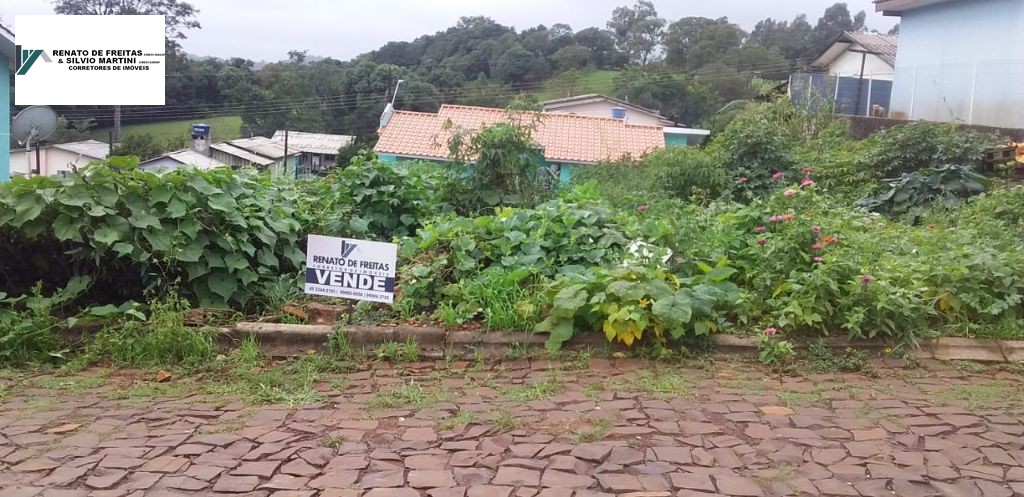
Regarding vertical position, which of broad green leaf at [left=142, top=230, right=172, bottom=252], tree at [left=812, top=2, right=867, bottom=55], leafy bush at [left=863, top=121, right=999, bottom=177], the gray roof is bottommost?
broad green leaf at [left=142, top=230, right=172, bottom=252]

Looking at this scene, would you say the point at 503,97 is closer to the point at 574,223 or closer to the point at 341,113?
the point at 341,113

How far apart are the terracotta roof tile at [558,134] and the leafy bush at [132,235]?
15627 mm

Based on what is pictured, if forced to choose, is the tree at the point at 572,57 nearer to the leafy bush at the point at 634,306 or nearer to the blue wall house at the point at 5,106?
the blue wall house at the point at 5,106

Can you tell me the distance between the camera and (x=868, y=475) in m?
3.41

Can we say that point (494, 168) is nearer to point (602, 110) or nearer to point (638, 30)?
point (602, 110)

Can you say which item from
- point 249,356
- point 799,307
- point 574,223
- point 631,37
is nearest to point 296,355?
point 249,356

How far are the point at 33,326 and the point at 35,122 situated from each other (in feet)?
18.2

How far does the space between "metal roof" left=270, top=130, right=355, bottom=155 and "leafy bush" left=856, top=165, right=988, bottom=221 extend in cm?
2083

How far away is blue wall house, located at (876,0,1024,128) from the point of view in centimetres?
1570

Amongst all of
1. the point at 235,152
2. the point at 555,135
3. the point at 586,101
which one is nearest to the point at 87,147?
the point at 235,152

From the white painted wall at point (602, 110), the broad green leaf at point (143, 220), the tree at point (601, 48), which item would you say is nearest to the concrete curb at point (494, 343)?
the broad green leaf at point (143, 220)

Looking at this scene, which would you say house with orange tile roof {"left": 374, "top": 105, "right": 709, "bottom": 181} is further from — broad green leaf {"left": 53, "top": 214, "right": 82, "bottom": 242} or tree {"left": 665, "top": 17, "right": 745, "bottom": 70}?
tree {"left": 665, "top": 17, "right": 745, "bottom": 70}

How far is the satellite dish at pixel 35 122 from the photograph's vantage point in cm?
970

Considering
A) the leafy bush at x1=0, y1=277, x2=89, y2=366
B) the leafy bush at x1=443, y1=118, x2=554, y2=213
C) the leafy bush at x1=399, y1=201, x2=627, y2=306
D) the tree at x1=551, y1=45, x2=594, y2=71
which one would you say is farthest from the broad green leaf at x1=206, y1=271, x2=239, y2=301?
the tree at x1=551, y1=45, x2=594, y2=71
